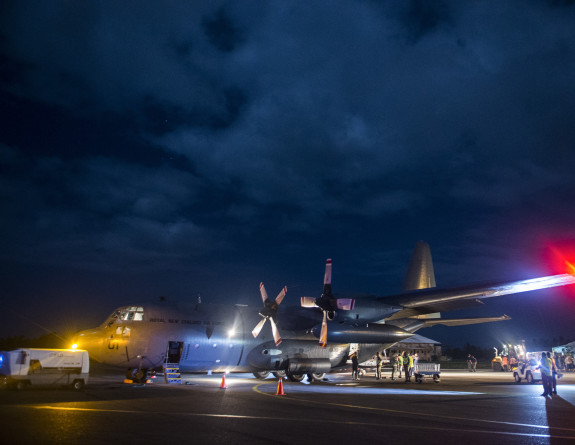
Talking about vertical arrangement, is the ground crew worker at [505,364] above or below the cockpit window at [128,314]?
below

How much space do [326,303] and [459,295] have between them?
6.43 meters

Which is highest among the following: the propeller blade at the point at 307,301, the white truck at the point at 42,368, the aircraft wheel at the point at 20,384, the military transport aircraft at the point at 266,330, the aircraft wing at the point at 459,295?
the aircraft wing at the point at 459,295

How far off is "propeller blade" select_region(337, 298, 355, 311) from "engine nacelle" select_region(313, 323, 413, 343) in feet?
3.69

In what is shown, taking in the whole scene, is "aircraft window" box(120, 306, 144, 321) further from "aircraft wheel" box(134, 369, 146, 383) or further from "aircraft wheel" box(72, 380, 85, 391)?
"aircraft wheel" box(72, 380, 85, 391)

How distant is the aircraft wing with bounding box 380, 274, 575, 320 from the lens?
20422 mm

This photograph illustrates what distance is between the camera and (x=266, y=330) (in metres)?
26.9

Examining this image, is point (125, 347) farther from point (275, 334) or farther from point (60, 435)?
point (60, 435)

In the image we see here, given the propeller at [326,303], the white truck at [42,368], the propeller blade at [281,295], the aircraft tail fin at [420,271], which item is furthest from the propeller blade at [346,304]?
the aircraft tail fin at [420,271]

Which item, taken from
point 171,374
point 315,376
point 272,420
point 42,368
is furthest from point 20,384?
point 315,376

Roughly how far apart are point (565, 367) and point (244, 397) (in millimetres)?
50113

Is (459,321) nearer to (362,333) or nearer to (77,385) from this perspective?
(362,333)

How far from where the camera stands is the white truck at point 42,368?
17.2m

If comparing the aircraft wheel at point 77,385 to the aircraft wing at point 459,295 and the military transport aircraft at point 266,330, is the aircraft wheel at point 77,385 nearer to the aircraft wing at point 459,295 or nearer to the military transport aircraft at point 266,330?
the military transport aircraft at point 266,330

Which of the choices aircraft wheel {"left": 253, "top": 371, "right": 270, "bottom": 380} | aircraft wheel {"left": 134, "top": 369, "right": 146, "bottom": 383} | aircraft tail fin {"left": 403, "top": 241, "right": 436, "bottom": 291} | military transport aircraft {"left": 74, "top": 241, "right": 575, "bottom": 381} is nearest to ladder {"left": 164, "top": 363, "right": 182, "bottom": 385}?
military transport aircraft {"left": 74, "top": 241, "right": 575, "bottom": 381}
